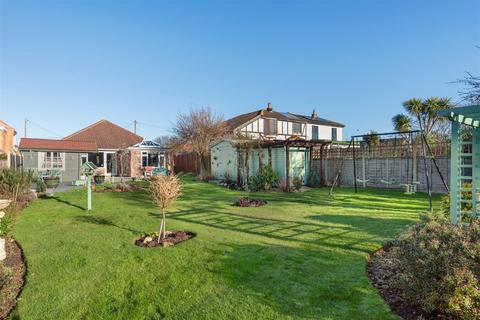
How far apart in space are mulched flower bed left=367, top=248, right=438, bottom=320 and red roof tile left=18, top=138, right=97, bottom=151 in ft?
73.9

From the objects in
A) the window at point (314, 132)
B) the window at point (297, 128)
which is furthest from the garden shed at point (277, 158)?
the window at point (314, 132)

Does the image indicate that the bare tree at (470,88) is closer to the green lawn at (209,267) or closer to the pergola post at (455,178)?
the pergola post at (455,178)

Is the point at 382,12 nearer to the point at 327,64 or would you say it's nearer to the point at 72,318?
the point at 327,64

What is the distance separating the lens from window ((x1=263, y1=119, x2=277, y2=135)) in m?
29.5

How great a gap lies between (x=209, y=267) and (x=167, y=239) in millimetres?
1822

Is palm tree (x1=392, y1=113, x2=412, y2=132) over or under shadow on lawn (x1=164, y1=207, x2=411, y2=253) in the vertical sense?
over

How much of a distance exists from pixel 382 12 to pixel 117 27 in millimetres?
10472

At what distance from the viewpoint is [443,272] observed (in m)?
2.91

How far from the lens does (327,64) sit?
58.0 feet

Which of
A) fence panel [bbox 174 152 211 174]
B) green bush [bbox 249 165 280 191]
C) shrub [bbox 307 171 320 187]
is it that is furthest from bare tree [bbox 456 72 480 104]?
fence panel [bbox 174 152 211 174]

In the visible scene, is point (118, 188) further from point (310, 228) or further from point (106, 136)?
point (106, 136)

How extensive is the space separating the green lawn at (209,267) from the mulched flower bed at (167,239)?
0.23 meters

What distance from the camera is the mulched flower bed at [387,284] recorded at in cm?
299

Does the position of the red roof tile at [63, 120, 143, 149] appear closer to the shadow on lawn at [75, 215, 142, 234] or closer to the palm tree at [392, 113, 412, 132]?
the shadow on lawn at [75, 215, 142, 234]
